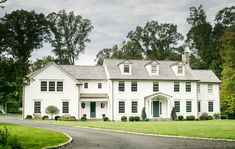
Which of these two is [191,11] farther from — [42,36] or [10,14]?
[10,14]

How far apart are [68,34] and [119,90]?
26.1 meters

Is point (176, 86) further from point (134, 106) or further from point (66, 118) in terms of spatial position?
point (66, 118)

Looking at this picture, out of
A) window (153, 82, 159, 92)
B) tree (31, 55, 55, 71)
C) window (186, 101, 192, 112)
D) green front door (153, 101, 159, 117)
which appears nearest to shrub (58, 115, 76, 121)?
green front door (153, 101, 159, 117)

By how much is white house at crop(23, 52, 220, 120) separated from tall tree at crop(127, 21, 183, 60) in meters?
25.6

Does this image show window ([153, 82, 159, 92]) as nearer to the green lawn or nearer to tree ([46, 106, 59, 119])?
tree ([46, 106, 59, 119])

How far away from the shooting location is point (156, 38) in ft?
273

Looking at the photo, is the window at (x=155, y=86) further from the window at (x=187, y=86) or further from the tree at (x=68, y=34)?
the tree at (x=68, y=34)

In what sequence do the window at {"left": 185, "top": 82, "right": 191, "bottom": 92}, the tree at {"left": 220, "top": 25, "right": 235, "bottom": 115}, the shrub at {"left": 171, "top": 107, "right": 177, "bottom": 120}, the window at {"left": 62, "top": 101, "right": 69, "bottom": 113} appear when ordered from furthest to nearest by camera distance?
the window at {"left": 185, "top": 82, "right": 191, "bottom": 92} → the shrub at {"left": 171, "top": 107, "right": 177, "bottom": 120} → the window at {"left": 62, "top": 101, "right": 69, "bottom": 113} → the tree at {"left": 220, "top": 25, "right": 235, "bottom": 115}

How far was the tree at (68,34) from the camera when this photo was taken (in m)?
73.2

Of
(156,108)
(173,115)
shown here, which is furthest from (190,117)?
(156,108)

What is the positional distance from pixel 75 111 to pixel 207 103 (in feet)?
66.4

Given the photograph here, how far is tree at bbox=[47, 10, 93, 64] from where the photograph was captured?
7325 centimetres

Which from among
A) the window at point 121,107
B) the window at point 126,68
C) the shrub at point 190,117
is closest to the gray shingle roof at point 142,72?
the window at point 126,68

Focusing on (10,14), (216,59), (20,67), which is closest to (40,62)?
(10,14)
